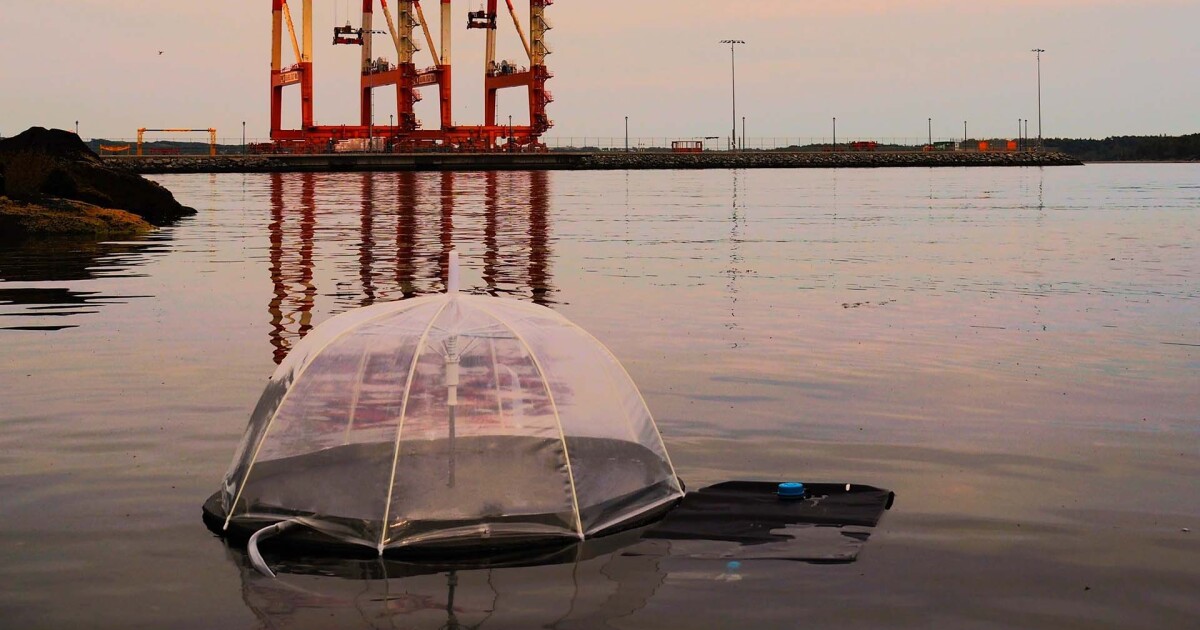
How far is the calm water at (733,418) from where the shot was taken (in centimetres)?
752

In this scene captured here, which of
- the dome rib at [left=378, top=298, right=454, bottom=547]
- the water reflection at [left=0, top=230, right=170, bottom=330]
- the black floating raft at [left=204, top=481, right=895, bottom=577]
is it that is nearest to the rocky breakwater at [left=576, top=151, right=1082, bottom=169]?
the water reflection at [left=0, top=230, right=170, bottom=330]

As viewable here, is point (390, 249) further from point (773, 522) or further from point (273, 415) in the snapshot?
point (773, 522)

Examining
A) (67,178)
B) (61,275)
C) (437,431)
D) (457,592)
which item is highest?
(67,178)

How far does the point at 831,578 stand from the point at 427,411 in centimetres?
259

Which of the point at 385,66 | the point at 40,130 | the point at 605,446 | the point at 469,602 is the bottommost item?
the point at 469,602

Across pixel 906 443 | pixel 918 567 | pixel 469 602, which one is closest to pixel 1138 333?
pixel 906 443

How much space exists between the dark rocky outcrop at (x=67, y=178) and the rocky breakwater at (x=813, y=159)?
338ft

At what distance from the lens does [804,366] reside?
15.1 m

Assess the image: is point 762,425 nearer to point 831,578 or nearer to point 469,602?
point 831,578

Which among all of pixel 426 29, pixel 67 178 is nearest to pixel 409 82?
pixel 426 29

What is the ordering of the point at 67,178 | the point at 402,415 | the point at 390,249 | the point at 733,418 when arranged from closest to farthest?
the point at 402,415, the point at 733,418, the point at 390,249, the point at 67,178

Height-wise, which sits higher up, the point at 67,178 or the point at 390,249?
the point at 67,178

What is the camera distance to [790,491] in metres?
9.33

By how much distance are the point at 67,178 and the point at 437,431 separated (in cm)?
3295
